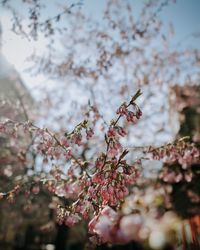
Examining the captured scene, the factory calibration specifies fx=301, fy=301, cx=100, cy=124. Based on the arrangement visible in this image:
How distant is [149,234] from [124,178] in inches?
78.8

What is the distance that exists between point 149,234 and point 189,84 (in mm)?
14608

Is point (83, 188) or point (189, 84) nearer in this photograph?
point (83, 188)

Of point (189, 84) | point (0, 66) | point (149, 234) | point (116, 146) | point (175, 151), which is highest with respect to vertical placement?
point (0, 66)

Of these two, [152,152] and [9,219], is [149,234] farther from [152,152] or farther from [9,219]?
[9,219]

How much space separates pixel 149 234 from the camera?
2.41 m

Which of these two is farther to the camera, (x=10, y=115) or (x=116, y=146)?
(x=10, y=115)

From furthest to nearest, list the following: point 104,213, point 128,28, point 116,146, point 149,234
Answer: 1. point 128,28
2. point 116,146
3. point 104,213
4. point 149,234

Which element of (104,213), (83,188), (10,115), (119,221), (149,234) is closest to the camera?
(149,234)

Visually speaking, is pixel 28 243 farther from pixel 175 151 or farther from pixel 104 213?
pixel 104 213

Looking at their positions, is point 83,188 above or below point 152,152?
below

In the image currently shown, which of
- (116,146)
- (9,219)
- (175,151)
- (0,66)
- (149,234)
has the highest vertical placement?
(0,66)

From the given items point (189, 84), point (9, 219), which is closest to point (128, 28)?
point (189, 84)

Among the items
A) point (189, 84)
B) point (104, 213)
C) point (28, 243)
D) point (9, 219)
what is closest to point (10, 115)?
point (189, 84)

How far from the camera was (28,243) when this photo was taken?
25453 millimetres
